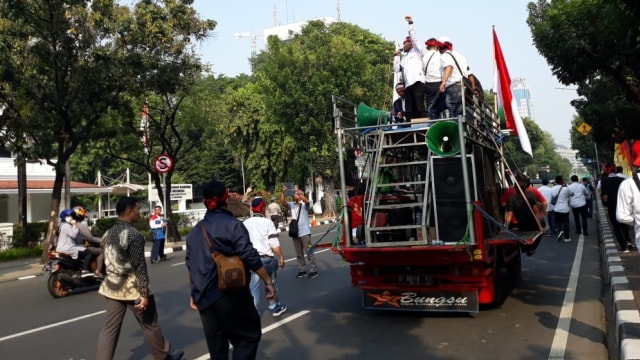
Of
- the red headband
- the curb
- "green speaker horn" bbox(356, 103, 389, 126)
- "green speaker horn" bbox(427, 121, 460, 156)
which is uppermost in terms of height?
"green speaker horn" bbox(356, 103, 389, 126)

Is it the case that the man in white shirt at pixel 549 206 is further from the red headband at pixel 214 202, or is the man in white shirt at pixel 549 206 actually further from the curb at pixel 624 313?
the red headband at pixel 214 202

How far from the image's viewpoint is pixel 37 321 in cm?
811

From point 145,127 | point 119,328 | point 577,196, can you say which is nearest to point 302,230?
point 119,328

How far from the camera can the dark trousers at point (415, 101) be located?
8.30 m

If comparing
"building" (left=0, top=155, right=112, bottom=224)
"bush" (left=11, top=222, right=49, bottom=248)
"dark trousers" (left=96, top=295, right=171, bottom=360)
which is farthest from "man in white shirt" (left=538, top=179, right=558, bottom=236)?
"building" (left=0, top=155, right=112, bottom=224)

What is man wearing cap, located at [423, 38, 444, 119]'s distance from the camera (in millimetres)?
7991

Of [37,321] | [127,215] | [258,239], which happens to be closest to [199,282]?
[127,215]

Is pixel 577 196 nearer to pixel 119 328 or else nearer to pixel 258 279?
pixel 258 279

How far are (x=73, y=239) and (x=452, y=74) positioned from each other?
7.54 m

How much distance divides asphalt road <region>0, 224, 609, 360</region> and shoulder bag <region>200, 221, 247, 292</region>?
2054 millimetres

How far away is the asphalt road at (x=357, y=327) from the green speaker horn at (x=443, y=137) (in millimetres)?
2059

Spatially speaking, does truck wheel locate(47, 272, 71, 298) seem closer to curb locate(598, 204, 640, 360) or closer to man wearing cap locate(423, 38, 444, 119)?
man wearing cap locate(423, 38, 444, 119)

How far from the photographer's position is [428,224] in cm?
645

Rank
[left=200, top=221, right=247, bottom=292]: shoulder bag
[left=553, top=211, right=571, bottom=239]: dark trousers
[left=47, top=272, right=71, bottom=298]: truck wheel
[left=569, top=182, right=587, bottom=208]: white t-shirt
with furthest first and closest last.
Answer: [left=569, top=182, right=587, bottom=208]: white t-shirt → [left=553, top=211, right=571, bottom=239]: dark trousers → [left=47, top=272, right=71, bottom=298]: truck wheel → [left=200, top=221, right=247, bottom=292]: shoulder bag
